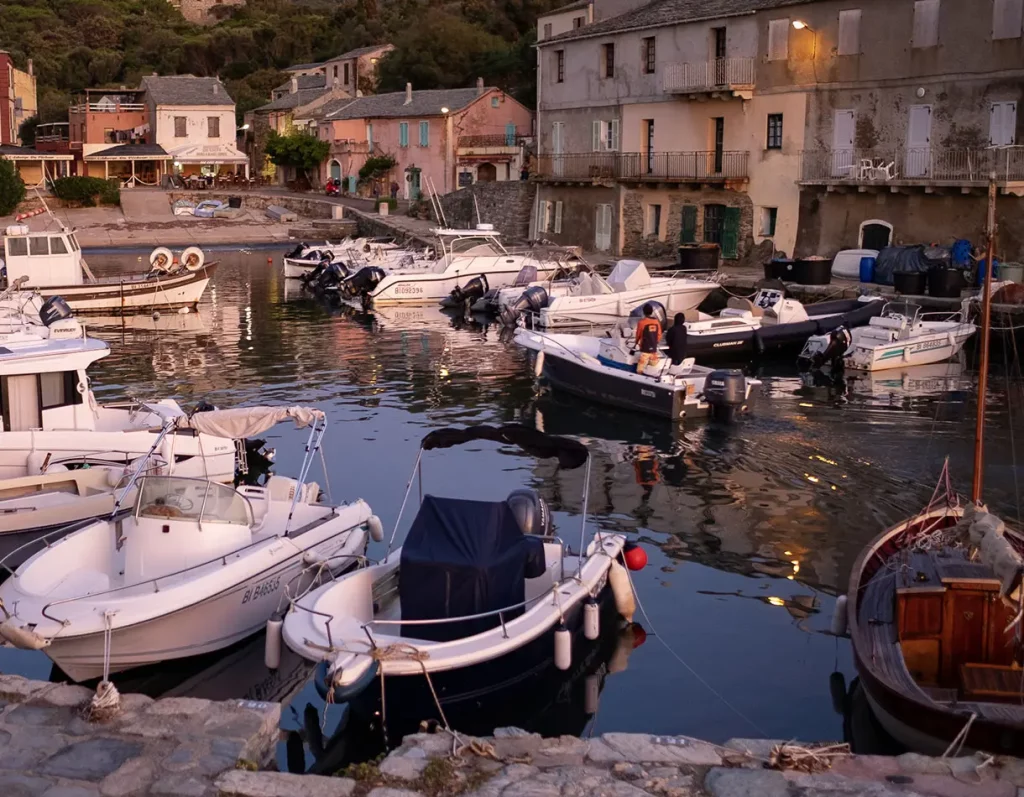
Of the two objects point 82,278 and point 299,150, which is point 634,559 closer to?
point 82,278

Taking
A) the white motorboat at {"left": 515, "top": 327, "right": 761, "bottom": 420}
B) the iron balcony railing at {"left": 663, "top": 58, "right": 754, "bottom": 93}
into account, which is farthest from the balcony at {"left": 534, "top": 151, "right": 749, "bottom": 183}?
the white motorboat at {"left": 515, "top": 327, "right": 761, "bottom": 420}

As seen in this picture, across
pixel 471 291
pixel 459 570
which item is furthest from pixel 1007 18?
pixel 459 570

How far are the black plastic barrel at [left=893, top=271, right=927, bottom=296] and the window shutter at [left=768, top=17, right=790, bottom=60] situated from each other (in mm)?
9291

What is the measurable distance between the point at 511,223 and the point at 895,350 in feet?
85.1

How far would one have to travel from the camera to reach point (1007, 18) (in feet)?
105

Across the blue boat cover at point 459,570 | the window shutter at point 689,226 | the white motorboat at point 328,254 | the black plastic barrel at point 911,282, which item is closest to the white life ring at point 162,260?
the white motorboat at point 328,254

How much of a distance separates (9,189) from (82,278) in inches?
1092

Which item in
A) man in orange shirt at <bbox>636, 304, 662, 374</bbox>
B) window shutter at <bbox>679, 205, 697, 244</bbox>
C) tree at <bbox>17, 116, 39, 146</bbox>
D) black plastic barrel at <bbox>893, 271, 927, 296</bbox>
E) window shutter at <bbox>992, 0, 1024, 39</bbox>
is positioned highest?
window shutter at <bbox>992, 0, 1024, 39</bbox>

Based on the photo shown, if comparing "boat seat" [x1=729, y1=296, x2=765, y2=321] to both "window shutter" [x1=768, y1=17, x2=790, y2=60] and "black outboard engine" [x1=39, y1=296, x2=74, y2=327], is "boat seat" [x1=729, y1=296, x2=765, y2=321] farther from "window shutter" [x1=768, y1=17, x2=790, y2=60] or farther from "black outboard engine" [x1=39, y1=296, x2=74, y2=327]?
"black outboard engine" [x1=39, y1=296, x2=74, y2=327]

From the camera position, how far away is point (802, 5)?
36.8 meters

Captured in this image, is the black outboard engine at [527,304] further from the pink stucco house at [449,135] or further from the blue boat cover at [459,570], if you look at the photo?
the pink stucco house at [449,135]

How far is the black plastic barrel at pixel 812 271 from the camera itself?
34.4 meters

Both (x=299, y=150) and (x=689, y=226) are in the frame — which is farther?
(x=299, y=150)

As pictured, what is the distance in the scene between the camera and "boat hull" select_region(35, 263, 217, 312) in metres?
36.3
